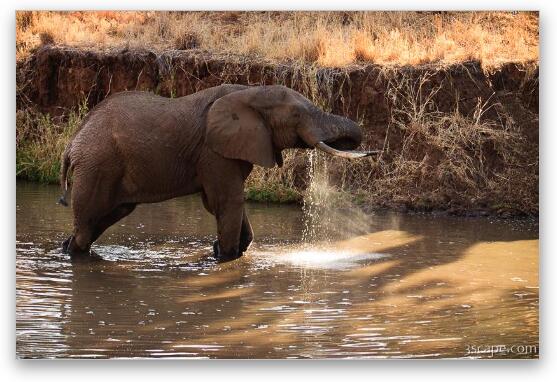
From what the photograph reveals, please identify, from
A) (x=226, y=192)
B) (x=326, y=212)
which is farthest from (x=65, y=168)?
(x=326, y=212)

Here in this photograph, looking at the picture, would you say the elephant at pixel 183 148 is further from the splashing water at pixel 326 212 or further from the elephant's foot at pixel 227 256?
the splashing water at pixel 326 212

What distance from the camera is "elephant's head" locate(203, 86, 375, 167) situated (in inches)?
380

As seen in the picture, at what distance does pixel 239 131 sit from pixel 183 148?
45 centimetres

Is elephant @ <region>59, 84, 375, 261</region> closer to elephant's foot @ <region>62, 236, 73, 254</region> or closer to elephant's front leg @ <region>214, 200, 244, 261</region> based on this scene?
elephant's front leg @ <region>214, 200, 244, 261</region>

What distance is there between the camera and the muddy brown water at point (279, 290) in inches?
329

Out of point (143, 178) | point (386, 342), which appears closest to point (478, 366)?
point (386, 342)

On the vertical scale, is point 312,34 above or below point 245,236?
above

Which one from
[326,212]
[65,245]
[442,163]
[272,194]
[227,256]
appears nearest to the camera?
[227,256]

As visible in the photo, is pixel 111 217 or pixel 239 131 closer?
pixel 239 131

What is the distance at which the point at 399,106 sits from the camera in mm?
12602

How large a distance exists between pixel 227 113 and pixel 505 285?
83.5 inches

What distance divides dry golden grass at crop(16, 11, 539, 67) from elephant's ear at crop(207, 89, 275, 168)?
2.04ft

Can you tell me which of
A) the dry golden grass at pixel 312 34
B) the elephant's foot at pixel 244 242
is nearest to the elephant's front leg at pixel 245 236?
the elephant's foot at pixel 244 242

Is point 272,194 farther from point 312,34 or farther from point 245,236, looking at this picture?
point 245,236
